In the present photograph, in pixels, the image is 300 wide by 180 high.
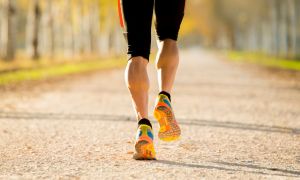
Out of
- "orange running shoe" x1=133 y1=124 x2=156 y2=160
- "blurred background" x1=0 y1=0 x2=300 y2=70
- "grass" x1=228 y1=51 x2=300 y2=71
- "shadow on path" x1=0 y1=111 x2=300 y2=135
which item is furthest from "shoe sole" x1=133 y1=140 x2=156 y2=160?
"grass" x1=228 y1=51 x2=300 y2=71

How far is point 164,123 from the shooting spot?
4133mm

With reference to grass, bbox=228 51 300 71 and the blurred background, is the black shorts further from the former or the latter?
grass, bbox=228 51 300 71

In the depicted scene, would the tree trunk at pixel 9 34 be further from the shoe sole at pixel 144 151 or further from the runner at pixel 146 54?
the shoe sole at pixel 144 151

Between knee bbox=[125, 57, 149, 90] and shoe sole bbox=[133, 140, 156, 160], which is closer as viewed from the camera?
shoe sole bbox=[133, 140, 156, 160]

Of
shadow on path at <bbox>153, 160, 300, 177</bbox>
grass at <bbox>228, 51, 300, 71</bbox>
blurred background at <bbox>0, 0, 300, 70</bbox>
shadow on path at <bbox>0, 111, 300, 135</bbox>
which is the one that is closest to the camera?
shadow on path at <bbox>153, 160, 300, 177</bbox>

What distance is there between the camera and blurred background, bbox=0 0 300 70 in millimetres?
27238

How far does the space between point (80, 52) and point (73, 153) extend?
125ft

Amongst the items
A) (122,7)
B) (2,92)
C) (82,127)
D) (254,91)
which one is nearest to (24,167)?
(122,7)

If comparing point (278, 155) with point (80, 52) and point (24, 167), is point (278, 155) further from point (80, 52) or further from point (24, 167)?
point (80, 52)

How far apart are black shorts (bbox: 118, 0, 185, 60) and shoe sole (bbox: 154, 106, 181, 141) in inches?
15.4

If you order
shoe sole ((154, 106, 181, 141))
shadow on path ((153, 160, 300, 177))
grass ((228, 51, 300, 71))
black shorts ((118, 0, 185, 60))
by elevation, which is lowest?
grass ((228, 51, 300, 71))

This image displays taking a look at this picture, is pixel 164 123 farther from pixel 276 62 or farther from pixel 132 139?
pixel 276 62

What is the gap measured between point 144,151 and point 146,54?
66cm

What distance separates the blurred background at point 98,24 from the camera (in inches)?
1072
